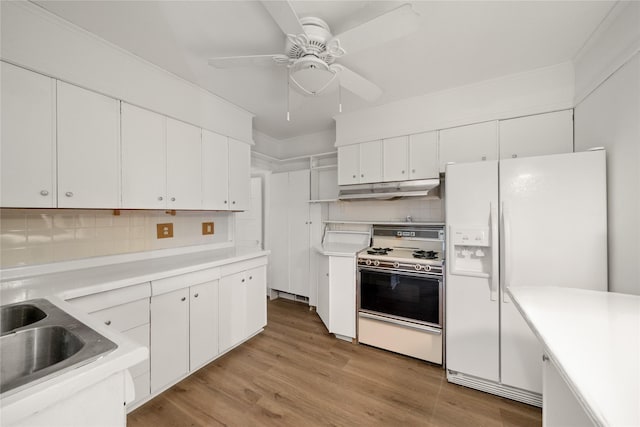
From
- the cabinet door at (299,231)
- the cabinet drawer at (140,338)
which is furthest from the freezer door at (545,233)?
the cabinet drawer at (140,338)

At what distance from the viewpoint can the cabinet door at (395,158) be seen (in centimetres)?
268

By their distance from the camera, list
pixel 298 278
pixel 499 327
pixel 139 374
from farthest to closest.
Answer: pixel 298 278
pixel 499 327
pixel 139 374

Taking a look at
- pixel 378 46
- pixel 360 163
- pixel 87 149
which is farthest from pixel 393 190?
pixel 87 149

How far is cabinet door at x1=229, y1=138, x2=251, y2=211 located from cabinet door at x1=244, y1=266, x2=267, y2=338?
0.81 meters

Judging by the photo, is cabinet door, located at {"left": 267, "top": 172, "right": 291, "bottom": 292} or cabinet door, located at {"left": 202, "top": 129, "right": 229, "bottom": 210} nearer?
cabinet door, located at {"left": 202, "top": 129, "right": 229, "bottom": 210}

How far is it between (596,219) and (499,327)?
3.35 ft

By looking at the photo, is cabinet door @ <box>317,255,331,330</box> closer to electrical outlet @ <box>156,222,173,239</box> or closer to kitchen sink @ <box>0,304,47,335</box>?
electrical outlet @ <box>156,222,173,239</box>

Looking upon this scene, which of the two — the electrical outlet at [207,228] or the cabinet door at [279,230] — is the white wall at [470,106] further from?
the electrical outlet at [207,228]

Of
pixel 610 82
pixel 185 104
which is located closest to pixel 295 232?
pixel 185 104

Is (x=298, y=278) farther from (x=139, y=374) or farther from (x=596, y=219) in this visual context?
(x=596, y=219)

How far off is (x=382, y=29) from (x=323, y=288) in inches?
101

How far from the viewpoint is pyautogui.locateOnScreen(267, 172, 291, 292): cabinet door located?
3812mm

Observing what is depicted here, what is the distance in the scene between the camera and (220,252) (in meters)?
2.72

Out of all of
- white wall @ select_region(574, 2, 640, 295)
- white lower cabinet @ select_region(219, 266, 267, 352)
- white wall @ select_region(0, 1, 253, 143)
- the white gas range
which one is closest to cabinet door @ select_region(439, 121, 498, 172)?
white wall @ select_region(574, 2, 640, 295)
